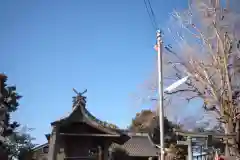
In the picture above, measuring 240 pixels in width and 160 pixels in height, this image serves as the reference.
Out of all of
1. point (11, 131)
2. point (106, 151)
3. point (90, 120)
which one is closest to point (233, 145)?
point (106, 151)

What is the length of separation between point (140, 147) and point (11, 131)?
16.3 metres

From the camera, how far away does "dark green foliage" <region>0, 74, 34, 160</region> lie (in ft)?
98.9

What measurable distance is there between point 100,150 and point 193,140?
23.4 ft

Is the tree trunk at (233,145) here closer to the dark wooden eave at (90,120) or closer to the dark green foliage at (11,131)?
the dark wooden eave at (90,120)

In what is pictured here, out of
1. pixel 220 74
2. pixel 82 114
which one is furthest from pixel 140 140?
pixel 220 74

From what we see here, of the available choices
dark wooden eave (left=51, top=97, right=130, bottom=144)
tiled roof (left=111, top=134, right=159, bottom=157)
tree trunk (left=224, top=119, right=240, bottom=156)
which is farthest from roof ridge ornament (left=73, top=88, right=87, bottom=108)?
tiled roof (left=111, top=134, right=159, bottom=157)

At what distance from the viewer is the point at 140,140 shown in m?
34.8

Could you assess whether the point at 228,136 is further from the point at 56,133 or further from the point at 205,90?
the point at 56,133

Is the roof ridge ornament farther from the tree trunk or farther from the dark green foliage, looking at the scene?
the dark green foliage

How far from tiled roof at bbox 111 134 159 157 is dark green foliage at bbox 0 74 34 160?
12070 mm

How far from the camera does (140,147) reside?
33.4 metres

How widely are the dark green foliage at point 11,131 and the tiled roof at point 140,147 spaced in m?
12.1

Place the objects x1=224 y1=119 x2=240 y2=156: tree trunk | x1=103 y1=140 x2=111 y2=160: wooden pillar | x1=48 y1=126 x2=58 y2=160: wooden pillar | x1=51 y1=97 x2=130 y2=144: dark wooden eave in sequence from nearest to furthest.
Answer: x1=224 y1=119 x2=240 y2=156: tree trunk → x1=48 y1=126 x2=58 y2=160: wooden pillar → x1=51 y1=97 x2=130 y2=144: dark wooden eave → x1=103 y1=140 x2=111 y2=160: wooden pillar

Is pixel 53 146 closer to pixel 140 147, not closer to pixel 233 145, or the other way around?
pixel 233 145
